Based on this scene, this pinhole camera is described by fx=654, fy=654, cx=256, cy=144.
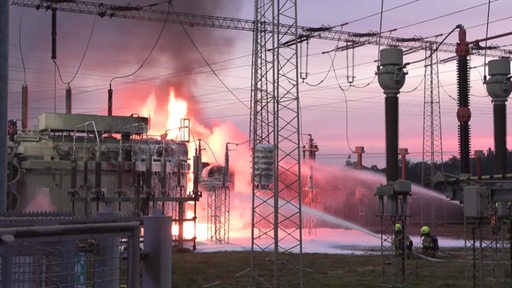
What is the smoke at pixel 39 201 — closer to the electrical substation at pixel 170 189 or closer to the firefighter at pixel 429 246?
the electrical substation at pixel 170 189

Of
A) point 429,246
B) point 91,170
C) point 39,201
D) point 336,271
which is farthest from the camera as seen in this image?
point 91,170

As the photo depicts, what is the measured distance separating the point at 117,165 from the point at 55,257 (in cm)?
3300

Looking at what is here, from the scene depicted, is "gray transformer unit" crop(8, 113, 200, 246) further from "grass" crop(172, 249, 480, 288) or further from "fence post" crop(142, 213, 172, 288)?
"fence post" crop(142, 213, 172, 288)

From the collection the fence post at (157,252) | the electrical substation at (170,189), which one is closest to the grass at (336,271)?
the electrical substation at (170,189)

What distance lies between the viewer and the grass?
71.9 ft

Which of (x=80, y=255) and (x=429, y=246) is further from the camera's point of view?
(x=429, y=246)

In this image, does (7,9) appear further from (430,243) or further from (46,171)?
(46,171)

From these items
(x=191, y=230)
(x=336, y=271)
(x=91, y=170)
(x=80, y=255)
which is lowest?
(x=336, y=271)

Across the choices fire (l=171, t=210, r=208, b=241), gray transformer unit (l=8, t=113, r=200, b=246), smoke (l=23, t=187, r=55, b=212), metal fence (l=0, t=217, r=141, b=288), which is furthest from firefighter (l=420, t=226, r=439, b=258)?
metal fence (l=0, t=217, r=141, b=288)

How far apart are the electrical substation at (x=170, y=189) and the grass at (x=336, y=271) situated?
54 cm

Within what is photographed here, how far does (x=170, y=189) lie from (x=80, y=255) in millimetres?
31884

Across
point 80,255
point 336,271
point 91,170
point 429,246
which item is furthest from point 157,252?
point 91,170

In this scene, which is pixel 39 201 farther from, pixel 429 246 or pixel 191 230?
pixel 429 246

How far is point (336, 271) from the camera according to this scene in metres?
25.6
